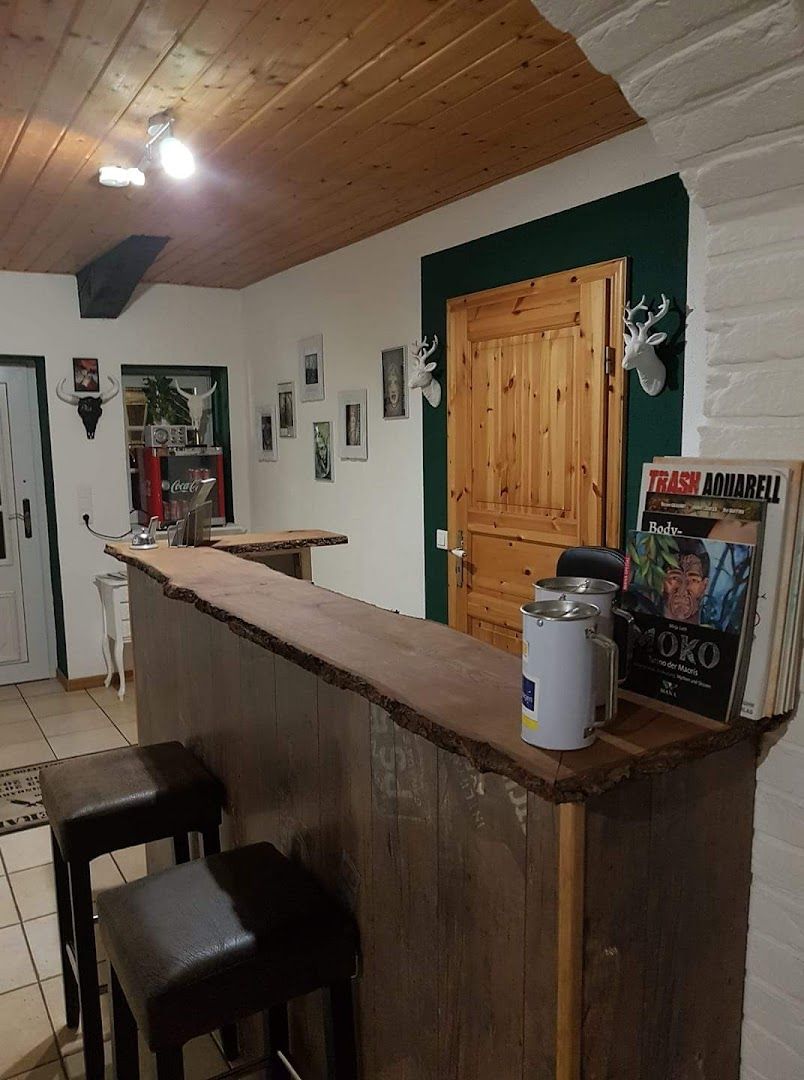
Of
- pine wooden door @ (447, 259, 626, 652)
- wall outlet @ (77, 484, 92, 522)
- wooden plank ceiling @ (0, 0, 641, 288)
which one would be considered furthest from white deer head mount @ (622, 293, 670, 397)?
wall outlet @ (77, 484, 92, 522)

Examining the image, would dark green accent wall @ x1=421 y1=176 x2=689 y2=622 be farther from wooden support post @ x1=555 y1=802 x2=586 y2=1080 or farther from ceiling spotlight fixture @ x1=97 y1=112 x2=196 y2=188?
wooden support post @ x1=555 y1=802 x2=586 y2=1080

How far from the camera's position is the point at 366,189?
342cm

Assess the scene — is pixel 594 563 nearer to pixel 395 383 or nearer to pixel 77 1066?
pixel 395 383

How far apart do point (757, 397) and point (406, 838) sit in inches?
35.3

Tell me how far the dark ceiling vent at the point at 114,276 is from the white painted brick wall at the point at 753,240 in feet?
11.3

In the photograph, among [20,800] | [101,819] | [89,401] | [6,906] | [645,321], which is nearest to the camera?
[101,819]

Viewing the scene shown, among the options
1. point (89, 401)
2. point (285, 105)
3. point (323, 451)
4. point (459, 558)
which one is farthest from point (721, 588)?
point (89, 401)

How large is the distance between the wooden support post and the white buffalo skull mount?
483 centimetres

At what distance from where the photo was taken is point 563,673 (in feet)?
3.45

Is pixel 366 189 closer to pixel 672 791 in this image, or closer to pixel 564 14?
pixel 564 14

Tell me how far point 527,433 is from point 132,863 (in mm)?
2253

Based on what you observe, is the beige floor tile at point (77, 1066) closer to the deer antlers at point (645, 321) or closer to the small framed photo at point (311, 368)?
the deer antlers at point (645, 321)

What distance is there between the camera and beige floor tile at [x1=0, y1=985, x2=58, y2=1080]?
7.35 ft

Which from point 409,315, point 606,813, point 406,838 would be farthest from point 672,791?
point 409,315
